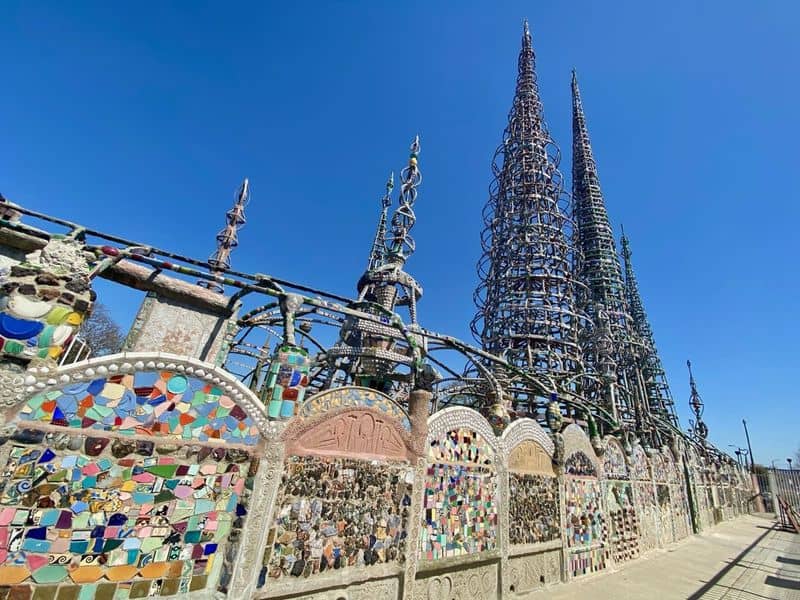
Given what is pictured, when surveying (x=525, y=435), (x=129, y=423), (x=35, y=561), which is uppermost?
(x=525, y=435)

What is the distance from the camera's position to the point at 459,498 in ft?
22.5

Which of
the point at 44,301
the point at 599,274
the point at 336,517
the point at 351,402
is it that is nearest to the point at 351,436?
the point at 351,402

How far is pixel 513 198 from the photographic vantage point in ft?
95.3

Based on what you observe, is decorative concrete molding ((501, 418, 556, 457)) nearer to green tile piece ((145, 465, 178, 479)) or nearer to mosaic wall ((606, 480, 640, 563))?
mosaic wall ((606, 480, 640, 563))

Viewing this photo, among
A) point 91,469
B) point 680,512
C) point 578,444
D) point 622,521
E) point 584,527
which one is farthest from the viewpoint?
point 680,512

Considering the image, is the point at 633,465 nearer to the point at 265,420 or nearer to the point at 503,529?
the point at 503,529

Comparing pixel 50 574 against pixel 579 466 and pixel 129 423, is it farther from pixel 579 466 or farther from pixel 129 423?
pixel 579 466

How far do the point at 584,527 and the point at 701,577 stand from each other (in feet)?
11.8

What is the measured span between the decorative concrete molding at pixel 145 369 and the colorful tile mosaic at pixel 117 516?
0.56 metres

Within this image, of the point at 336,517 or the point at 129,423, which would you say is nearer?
the point at 129,423

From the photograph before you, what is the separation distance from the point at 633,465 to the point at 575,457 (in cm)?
439

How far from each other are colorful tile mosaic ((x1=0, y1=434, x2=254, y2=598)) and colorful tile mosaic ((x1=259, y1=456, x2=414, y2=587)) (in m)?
0.65

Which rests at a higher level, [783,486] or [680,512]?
[783,486]

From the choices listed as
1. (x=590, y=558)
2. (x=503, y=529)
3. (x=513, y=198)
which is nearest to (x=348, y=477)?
(x=503, y=529)
